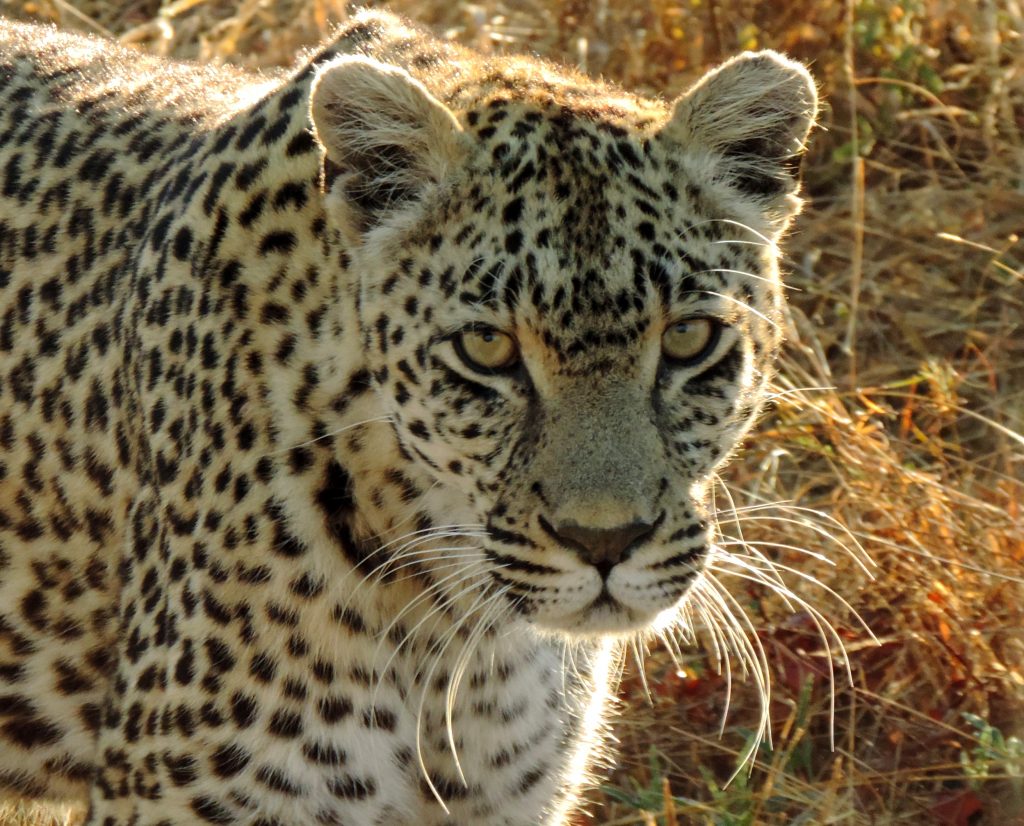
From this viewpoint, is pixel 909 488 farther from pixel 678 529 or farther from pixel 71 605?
pixel 71 605

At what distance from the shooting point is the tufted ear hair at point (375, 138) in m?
4.11

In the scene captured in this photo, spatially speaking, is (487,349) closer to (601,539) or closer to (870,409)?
(601,539)

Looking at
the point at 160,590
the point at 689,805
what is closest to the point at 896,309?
the point at 689,805

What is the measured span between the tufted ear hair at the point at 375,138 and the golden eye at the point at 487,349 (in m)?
0.37

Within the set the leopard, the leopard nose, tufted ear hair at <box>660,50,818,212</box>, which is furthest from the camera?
tufted ear hair at <box>660,50,818,212</box>

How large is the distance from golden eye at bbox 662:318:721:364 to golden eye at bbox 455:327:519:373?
1.13 ft

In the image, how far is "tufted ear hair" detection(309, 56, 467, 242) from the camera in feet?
13.5

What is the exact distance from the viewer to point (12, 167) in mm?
5098

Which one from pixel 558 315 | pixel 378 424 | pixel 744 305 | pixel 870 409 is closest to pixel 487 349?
pixel 558 315

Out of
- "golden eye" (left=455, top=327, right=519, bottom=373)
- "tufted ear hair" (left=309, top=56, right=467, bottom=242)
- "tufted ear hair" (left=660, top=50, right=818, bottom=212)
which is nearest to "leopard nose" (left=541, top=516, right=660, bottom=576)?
"golden eye" (left=455, top=327, right=519, bottom=373)

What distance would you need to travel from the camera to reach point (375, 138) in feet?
13.6

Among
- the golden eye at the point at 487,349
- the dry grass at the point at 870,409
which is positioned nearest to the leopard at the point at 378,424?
the golden eye at the point at 487,349

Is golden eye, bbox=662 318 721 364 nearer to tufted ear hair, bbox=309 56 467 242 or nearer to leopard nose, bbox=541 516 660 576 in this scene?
leopard nose, bbox=541 516 660 576

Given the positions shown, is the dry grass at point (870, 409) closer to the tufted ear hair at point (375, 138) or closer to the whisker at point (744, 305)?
the whisker at point (744, 305)
